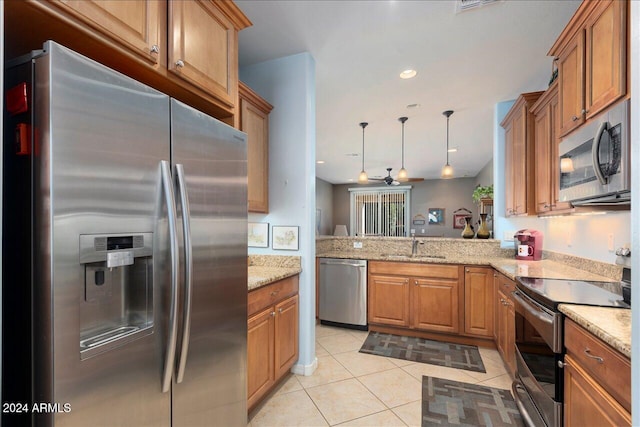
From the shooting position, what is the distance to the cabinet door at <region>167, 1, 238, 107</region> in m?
1.30

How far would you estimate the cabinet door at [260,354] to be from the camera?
1.89 m

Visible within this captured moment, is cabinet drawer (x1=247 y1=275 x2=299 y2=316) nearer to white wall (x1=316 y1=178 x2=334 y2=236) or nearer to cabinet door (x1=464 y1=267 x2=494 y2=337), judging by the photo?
cabinet door (x1=464 y1=267 x2=494 y2=337)

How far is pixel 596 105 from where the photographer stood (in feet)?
5.11

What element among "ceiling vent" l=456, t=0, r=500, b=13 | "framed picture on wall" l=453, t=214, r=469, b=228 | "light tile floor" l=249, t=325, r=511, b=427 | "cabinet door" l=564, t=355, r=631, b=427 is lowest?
"light tile floor" l=249, t=325, r=511, b=427

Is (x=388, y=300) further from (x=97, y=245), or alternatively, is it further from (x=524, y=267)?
(x=97, y=245)

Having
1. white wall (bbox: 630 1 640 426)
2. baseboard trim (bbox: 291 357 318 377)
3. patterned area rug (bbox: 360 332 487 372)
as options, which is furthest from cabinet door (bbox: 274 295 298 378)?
white wall (bbox: 630 1 640 426)

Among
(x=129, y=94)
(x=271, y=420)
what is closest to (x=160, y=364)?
(x=129, y=94)

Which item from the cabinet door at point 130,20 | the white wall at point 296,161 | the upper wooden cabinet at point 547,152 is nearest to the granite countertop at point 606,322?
the upper wooden cabinet at point 547,152

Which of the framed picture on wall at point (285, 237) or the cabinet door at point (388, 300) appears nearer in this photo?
the framed picture on wall at point (285, 237)

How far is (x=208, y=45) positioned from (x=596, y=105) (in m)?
2.01

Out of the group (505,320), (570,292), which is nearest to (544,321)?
(570,292)

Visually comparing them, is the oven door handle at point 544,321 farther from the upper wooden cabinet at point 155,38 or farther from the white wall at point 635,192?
the upper wooden cabinet at point 155,38

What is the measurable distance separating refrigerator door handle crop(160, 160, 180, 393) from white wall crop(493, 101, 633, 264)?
267 centimetres

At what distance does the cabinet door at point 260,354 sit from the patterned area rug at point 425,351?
129 cm
